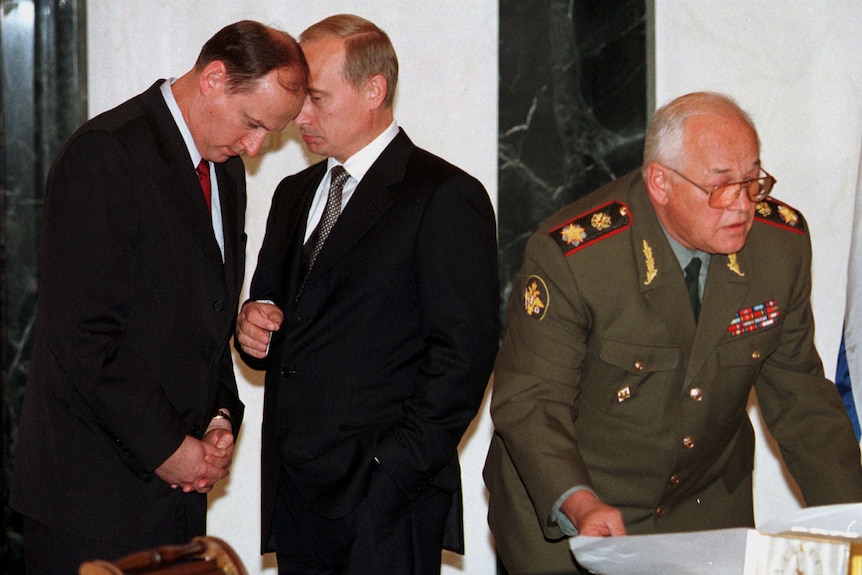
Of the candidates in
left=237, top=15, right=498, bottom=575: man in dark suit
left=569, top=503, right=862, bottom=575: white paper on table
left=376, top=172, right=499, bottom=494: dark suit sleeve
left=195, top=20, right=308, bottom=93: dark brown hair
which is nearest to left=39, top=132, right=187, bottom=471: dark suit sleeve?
left=195, top=20, right=308, bottom=93: dark brown hair

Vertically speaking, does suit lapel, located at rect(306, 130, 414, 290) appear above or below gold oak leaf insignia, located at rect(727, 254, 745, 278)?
above

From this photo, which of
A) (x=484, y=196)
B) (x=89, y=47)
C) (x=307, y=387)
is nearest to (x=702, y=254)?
(x=484, y=196)

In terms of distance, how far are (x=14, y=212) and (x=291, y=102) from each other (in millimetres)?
1693

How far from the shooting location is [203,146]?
266 cm

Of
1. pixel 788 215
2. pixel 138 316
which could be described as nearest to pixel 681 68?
pixel 788 215

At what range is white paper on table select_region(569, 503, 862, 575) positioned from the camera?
1.68 m

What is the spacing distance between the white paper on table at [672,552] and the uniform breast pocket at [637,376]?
2.37ft

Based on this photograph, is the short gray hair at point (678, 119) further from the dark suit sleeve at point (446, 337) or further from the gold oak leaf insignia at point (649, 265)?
the dark suit sleeve at point (446, 337)

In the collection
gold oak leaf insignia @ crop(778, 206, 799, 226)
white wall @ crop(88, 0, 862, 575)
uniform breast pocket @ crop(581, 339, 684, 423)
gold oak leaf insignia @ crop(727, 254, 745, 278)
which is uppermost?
white wall @ crop(88, 0, 862, 575)

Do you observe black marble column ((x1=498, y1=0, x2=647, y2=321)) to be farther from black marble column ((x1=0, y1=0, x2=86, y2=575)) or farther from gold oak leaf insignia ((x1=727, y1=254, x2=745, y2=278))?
black marble column ((x1=0, y1=0, x2=86, y2=575))

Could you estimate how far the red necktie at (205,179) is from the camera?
2.71 meters

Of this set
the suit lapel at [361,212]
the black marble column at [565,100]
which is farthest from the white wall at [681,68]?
the suit lapel at [361,212]

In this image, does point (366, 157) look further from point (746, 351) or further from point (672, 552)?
point (672, 552)

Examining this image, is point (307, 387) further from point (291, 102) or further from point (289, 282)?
point (291, 102)
